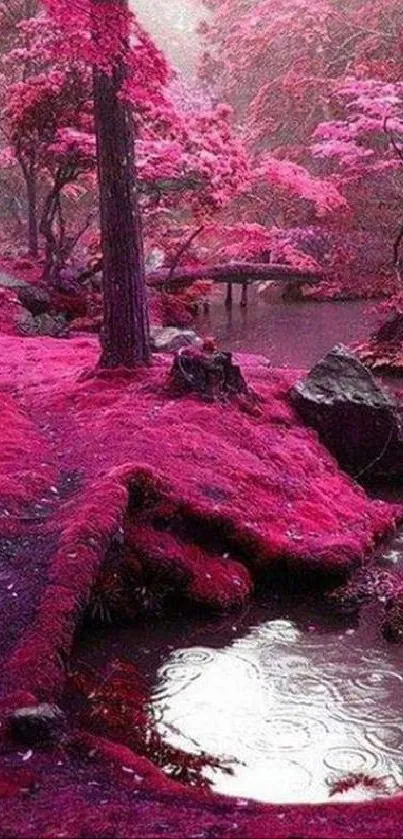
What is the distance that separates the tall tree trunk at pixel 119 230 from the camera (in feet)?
29.9

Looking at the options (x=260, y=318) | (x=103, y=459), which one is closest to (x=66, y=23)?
(x=103, y=459)

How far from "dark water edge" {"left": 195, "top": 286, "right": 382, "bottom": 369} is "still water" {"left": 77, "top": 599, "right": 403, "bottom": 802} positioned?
953 centimetres

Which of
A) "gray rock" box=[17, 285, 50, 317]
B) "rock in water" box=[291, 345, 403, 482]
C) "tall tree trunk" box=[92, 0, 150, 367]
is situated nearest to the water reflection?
"rock in water" box=[291, 345, 403, 482]

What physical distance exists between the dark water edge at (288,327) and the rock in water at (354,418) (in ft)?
17.8

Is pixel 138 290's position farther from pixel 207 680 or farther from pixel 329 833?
pixel 329 833

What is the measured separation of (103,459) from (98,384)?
85.9 inches

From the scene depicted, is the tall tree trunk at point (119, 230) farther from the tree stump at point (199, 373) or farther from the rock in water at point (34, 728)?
the rock in water at point (34, 728)

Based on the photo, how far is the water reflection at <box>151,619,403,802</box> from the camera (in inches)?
180

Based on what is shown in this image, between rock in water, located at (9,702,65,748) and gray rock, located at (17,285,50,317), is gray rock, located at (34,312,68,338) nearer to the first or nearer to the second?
gray rock, located at (17,285,50,317)

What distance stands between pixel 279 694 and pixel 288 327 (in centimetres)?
1467

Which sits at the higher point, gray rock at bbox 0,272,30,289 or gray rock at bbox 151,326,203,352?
gray rock at bbox 0,272,30,289

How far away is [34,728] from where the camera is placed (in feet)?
13.6

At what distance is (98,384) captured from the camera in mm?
9766

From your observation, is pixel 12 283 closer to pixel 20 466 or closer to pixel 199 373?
pixel 199 373
